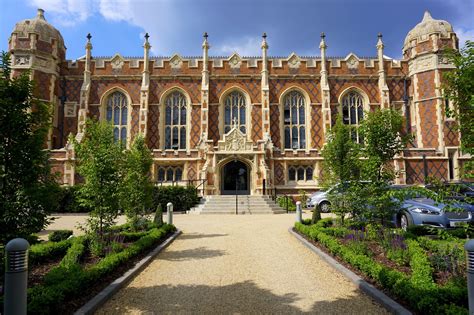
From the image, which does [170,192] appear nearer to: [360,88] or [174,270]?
[174,270]

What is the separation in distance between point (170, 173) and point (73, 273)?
19.4m

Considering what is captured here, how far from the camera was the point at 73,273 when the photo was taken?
5.15 meters

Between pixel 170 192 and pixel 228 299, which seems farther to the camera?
pixel 170 192

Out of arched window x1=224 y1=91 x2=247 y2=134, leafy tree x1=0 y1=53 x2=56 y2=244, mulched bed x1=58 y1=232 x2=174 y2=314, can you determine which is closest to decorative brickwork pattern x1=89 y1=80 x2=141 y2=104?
arched window x1=224 y1=91 x2=247 y2=134

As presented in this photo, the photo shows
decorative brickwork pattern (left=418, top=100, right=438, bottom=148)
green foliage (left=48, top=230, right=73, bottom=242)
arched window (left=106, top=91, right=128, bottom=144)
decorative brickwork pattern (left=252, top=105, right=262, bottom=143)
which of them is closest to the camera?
green foliage (left=48, top=230, right=73, bottom=242)

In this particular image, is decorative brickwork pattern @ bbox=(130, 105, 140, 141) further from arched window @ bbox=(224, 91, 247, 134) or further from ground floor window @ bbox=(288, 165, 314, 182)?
ground floor window @ bbox=(288, 165, 314, 182)

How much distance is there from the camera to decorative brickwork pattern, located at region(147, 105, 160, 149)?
25.6 metres

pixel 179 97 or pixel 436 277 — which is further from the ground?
pixel 179 97

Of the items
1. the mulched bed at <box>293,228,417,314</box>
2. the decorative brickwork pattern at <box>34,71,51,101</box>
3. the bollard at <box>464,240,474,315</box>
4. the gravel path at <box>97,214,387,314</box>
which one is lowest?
the gravel path at <box>97,214,387,314</box>

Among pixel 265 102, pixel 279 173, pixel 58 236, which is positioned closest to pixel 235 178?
pixel 279 173

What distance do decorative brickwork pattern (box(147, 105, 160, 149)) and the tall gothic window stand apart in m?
0.80

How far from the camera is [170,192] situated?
19188 mm

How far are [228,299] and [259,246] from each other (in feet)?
13.3

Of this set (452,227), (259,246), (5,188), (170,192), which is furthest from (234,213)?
(5,188)
